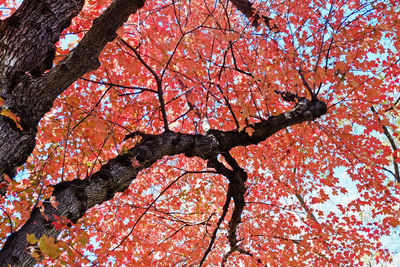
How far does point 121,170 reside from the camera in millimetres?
3609

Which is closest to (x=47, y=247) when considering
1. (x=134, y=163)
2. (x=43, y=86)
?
(x=134, y=163)

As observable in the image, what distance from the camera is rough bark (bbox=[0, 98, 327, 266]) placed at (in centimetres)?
271

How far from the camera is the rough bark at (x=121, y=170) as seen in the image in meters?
2.71

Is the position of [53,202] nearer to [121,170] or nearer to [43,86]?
[121,170]

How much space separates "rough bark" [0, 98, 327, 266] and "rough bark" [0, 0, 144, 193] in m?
0.57

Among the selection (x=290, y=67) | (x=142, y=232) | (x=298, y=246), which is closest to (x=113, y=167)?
(x=290, y=67)

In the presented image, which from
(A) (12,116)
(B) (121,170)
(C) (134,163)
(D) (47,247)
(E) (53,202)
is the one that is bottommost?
(D) (47,247)

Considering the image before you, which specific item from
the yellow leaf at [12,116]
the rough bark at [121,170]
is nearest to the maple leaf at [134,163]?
the rough bark at [121,170]

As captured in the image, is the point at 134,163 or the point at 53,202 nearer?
the point at 53,202

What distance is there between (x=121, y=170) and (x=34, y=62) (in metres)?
1.58

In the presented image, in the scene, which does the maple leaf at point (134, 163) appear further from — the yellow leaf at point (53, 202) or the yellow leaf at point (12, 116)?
the yellow leaf at point (12, 116)

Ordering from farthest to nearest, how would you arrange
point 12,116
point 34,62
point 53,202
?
point 34,62
point 53,202
point 12,116

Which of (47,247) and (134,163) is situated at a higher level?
(134,163)

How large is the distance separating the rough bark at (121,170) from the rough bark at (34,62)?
A: 0.57 metres
